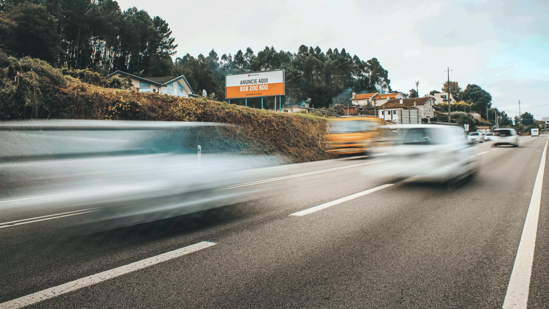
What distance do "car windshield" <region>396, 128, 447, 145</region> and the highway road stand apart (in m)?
2.19

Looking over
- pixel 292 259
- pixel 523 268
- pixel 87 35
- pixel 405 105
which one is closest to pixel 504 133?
pixel 523 268

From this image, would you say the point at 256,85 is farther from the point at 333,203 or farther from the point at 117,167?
the point at 117,167

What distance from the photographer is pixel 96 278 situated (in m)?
2.95

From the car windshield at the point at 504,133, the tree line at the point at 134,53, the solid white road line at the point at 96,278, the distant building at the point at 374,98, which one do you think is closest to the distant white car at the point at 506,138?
the car windshield at the point at 504,133

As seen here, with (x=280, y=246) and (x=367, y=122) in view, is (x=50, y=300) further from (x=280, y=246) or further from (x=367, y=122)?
(x=367, y=122)

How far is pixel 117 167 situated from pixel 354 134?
50.3 feet

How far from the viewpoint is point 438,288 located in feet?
9.00

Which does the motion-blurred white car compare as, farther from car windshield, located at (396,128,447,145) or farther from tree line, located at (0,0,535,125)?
tree line, located at (0,0,535,125)

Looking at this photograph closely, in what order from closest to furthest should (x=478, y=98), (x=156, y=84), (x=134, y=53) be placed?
(x=156, y=84)
(x=134, y=53)
(x=478, y=98)

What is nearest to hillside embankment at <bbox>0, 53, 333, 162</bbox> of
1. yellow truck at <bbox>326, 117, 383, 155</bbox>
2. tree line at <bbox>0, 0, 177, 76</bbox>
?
yellow truck at <bbox>326, 117, 383, 155</bbox>

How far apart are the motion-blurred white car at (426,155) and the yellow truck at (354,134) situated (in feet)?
30.6

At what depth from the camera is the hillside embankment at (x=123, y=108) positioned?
981cm

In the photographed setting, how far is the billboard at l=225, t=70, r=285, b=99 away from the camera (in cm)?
2830

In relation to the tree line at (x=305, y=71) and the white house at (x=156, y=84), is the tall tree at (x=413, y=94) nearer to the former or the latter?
the tree line at (x=305, y=71)
